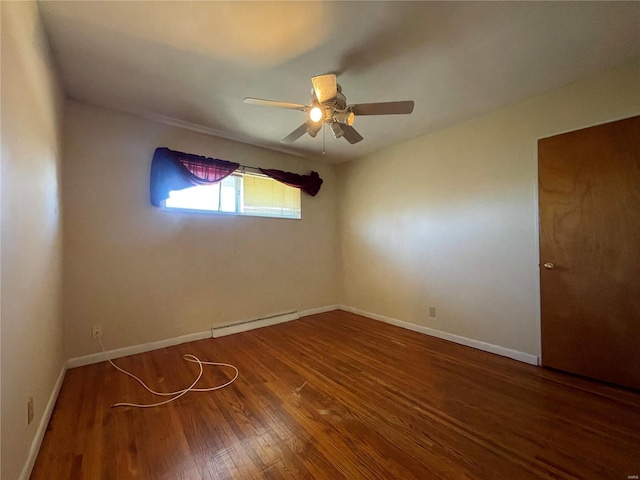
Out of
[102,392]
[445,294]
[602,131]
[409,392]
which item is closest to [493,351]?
[445,294]

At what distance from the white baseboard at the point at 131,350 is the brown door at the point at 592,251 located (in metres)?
3.67

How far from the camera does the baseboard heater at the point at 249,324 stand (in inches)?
126

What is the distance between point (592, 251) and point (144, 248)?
4245mm

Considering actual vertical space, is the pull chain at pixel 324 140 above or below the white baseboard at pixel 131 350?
above

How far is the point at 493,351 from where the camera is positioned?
265 centimetres

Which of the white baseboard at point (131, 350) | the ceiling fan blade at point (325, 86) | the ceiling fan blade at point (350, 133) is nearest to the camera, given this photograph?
the ceiling fan blade at point (325, 86)

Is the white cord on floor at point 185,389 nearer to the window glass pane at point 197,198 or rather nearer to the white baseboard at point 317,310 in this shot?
the window glass pane at point 197,198

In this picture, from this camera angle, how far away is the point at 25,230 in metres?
1.33

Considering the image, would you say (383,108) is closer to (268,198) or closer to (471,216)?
(471,216)

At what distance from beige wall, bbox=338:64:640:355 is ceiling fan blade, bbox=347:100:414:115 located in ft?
4.41

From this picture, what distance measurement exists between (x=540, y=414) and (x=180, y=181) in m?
3.78

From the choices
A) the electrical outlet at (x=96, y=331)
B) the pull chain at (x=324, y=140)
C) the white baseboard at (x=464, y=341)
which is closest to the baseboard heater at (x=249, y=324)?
the electrical outlet at (x=96, y=331)

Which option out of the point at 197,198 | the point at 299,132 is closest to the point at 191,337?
the point at 197,198

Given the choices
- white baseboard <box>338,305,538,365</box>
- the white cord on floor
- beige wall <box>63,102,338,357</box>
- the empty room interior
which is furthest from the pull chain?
the white cord on floor
